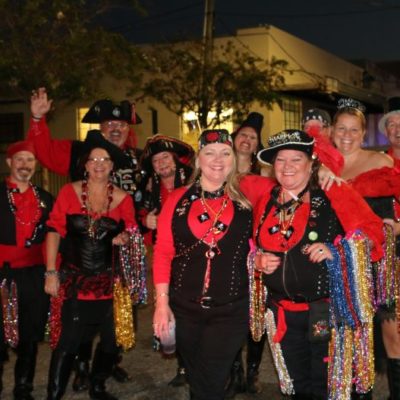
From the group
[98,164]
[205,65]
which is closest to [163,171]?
[98,164]

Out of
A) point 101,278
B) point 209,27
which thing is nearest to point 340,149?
point 101,278

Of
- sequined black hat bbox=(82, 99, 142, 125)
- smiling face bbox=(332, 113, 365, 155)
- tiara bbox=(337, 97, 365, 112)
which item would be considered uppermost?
sequined black hat bbox=(82, 99, 142, 125)

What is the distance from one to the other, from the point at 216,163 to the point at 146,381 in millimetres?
2342

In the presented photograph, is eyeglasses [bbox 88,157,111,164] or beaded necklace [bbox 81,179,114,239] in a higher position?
eyeglasses [bbox 88,157,111,164]

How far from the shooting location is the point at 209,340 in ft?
11.4

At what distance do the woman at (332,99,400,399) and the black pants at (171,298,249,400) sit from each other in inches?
45.7

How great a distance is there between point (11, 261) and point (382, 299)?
8.88 ft

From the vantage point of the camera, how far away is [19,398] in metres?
4.46

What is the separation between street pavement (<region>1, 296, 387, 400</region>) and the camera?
15.3 ft

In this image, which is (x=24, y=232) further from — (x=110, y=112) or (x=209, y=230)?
(x=209, y=230)

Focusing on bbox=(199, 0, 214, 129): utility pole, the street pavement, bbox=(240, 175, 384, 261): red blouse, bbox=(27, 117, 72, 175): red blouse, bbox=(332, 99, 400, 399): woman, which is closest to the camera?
bbox=(240, 175, 384, 261): red blouse

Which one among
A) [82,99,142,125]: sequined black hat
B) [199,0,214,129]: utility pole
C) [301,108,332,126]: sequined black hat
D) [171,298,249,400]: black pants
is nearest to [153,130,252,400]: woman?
[171,298,249,400]: black pants

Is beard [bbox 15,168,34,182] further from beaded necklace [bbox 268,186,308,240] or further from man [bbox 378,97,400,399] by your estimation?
man [bbox 378,97,400,399]

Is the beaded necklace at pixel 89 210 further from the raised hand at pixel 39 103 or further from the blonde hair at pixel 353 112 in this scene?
the blonde hair at pixel 353 112
